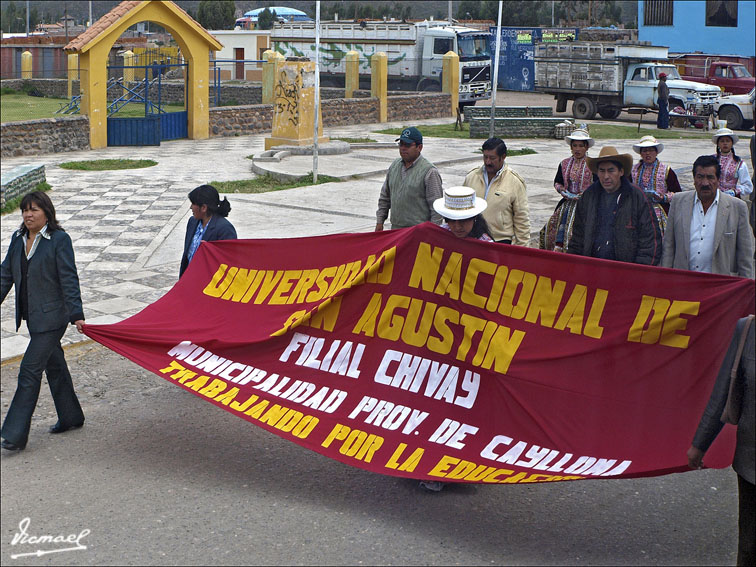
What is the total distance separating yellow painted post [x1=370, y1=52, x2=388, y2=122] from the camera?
106 feet

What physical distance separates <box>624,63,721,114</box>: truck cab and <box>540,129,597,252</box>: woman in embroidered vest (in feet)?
83.0

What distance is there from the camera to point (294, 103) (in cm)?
2211

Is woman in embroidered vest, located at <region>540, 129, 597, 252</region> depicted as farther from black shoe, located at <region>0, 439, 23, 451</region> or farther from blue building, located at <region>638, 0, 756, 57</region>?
blue building, located at <region>638, 0, 756, 57</region>

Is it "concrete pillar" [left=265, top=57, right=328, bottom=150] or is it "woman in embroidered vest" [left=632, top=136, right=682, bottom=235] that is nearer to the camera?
"woman in embroidered vest" [left=632, top=136, right=682, bottom=235]

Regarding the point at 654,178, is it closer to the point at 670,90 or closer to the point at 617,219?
the point at 617,219

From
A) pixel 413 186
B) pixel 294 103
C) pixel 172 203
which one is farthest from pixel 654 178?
pixel 294 103

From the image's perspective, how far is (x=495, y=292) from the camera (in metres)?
5.54

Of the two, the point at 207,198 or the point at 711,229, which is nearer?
→ the point at 711,229

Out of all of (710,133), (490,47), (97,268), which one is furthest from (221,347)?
(490,47)

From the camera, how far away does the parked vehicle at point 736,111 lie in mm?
30891

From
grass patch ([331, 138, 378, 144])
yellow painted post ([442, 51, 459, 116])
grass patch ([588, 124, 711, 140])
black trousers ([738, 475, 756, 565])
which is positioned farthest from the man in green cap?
yellow painted post ([442, 51, 459, 116])

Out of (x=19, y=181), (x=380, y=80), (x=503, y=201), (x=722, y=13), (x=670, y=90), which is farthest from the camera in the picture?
(x=722, y=13)

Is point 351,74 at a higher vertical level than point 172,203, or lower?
higher

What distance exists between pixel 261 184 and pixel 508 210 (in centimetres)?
1107
